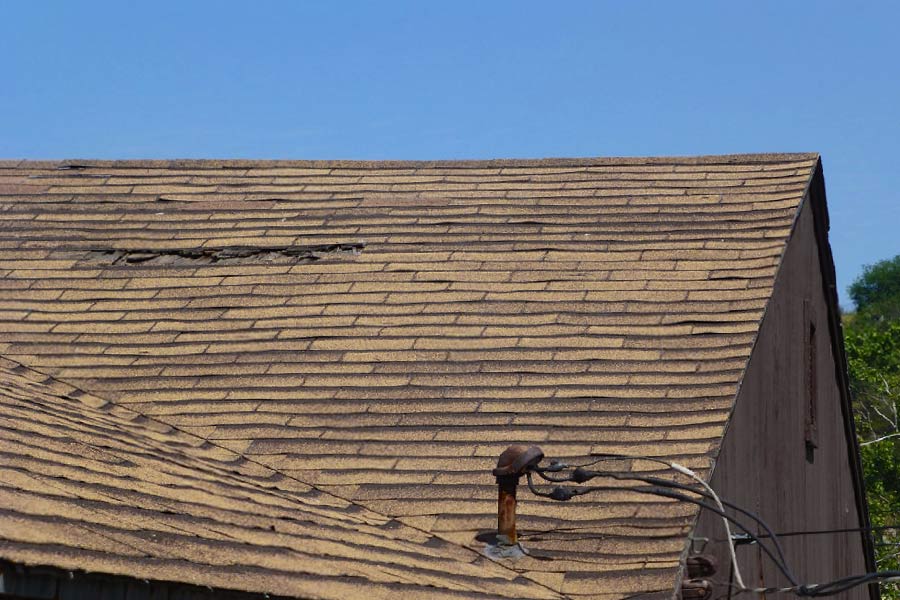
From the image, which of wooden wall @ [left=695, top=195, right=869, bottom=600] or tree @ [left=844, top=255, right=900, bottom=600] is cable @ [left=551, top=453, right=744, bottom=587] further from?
tree @ [left=844, top=255, right=900, bottom=600]

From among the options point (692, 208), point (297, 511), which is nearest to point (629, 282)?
point (692, 208)

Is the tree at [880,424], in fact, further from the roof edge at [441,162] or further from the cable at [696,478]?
the cable at [696,478]

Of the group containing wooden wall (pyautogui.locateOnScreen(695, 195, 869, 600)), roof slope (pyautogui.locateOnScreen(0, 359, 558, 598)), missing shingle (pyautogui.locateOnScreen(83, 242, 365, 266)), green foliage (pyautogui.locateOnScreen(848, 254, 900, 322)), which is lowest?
roof slope (pyautogui.locateOnScreen(0, 359, 558, 598))

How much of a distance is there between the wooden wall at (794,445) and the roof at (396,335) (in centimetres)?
54

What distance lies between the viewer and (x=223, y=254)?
30.0ft

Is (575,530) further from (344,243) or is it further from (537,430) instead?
(344,243)

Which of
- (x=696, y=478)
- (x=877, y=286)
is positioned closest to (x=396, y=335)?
(x=696, y=478)

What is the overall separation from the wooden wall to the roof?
541 mm

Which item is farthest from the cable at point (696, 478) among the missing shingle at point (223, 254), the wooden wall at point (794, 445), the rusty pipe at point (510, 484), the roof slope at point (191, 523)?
the missing shingle at point (223, 254)

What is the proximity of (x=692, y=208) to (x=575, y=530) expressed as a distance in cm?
383

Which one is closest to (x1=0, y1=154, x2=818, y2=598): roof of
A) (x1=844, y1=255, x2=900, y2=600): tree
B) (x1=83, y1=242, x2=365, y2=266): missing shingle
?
(x1=83, y1=242, x2=365, y2=266): missing shingle

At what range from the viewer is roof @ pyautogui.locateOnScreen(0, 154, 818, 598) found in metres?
5.57

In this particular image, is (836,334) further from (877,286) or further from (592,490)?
(877,286)

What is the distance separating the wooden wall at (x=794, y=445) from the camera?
24.8ft
